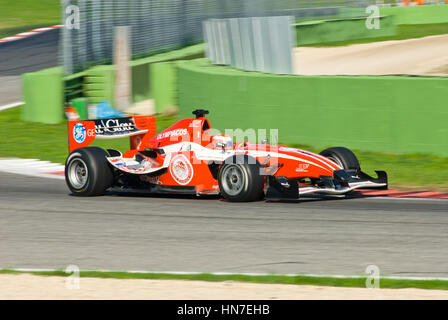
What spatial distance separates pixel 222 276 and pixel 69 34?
43.0 feet

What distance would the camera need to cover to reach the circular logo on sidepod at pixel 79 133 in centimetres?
1162

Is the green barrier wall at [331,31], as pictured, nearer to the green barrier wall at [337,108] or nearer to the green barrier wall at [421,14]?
the green barrier wall at [421,14]

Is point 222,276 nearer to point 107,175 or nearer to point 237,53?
point 107,175

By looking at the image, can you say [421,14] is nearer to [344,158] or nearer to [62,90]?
[62,90]

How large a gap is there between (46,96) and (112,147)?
350cm

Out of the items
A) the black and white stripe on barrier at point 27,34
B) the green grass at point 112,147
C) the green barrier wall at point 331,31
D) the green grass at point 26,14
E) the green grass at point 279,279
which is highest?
the green grass at point 26,14

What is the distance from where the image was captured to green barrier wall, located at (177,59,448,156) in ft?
44.3

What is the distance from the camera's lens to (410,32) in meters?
32.6

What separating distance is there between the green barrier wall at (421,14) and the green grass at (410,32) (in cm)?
55

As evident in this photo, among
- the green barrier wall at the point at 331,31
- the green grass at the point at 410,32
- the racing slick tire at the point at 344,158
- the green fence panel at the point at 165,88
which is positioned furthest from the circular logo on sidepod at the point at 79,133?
the green grass at the point at 410,32

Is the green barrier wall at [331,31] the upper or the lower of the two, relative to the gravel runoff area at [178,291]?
upper

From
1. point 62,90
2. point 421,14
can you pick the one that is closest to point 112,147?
point 62,90

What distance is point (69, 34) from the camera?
62.0 ft

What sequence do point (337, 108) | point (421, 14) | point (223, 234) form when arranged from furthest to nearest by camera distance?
point (421, 14), point (337, 108), point (223, 234)
